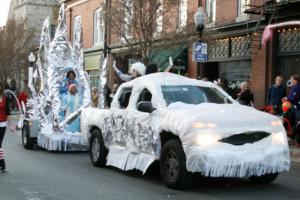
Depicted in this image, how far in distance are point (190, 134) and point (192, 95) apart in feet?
4.95

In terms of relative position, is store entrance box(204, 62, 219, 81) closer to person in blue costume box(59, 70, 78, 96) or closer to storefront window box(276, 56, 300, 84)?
storefront window box(276, 56, 300, 84)

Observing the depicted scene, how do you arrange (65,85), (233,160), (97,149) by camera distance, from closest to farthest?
(233,160), (97,149), (65,85)

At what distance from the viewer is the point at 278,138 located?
8383mm

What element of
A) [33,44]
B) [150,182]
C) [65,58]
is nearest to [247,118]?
[150,182]

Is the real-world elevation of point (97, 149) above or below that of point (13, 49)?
below

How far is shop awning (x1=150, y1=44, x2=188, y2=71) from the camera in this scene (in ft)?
70.9

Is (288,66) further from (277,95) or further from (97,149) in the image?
(97,149)

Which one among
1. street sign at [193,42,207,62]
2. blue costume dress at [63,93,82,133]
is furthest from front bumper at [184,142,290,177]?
street sign at [193,42,207,62]

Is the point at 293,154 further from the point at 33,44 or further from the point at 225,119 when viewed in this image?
the point at 33,44

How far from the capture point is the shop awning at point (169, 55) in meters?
21.6

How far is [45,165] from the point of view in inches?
454

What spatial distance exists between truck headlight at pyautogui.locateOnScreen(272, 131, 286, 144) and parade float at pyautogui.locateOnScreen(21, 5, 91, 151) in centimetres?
656

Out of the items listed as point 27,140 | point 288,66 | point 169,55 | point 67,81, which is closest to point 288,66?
point 288,66

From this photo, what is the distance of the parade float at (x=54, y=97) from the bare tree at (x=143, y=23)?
152 inches
